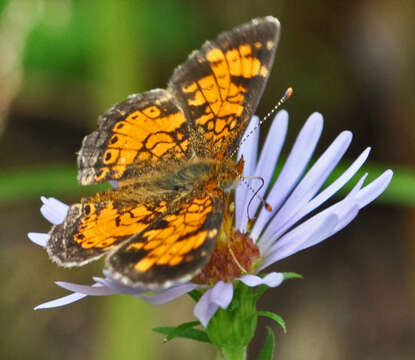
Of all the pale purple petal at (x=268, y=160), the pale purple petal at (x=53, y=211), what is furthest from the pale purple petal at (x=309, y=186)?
the pale purple petal at (x=53, y=211)

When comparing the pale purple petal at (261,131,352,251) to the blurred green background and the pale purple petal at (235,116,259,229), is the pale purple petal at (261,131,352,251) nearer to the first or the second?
the pale purple petal at (235,116,259,229)

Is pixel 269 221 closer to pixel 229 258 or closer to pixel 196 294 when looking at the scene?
pixel 229 258

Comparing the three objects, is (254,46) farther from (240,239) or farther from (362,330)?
(362,330)

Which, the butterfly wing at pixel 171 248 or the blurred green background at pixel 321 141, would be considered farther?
the blurred green background at pixel 321 141

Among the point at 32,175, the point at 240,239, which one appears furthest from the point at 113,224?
the point at 32,175

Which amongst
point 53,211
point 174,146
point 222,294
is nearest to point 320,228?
point 222,294

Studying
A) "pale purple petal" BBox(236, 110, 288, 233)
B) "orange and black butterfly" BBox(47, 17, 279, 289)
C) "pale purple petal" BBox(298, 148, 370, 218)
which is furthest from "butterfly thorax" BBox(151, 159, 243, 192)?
"pale purple petal" BBox(236, 110, 288, 233)

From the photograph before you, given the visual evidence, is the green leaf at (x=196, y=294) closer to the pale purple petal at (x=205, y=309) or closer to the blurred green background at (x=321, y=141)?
the pale purple petal at (x=205, y=309)
